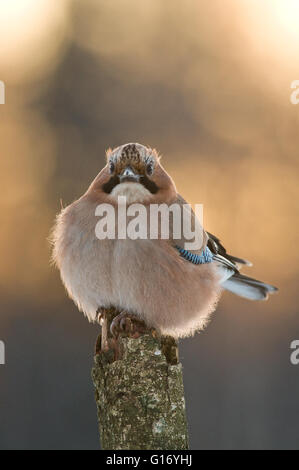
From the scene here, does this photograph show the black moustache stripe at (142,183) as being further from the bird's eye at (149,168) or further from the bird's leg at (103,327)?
the bird's leg at (103,327)

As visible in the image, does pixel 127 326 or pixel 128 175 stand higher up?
pixel 128 175

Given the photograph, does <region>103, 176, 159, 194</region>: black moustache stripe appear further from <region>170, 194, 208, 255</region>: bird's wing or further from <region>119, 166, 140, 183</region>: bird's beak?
Result: <region>170, 194, 208, 255</region>: bird's wing

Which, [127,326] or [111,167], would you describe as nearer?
[127,326]

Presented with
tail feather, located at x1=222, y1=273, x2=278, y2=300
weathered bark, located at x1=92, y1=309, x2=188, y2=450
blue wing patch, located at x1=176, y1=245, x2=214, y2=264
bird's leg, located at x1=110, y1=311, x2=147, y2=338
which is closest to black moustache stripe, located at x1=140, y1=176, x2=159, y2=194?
blue wing patch, located at x1=176, y1=245, x2=214, y2=264

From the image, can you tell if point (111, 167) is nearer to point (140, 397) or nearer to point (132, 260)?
point (132, 260)

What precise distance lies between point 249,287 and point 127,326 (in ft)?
7.15

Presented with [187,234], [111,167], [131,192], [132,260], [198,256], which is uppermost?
[111,167]

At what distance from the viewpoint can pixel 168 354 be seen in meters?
3.67

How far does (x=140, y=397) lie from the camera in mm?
3406

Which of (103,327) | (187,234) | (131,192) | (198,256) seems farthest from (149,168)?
(103,327)

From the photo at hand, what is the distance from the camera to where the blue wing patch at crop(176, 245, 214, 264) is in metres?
4.77

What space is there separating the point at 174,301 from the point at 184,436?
1.33 m

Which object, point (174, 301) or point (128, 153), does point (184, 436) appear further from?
point (128, 153)

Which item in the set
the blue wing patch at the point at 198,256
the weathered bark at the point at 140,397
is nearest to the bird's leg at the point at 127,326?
the weathered bark at the point at 140,397
